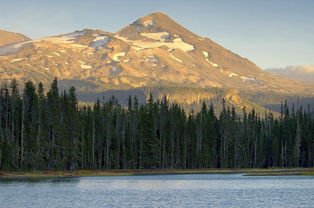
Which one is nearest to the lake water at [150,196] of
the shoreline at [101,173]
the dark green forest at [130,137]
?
the shoreline at [101,173]

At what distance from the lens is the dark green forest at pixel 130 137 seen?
426 ft

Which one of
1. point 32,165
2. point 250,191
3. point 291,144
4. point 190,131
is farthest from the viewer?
point 291,144

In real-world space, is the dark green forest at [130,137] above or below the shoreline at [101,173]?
above

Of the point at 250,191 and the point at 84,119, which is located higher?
the point at 84,119

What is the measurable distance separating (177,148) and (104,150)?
19.1 metres

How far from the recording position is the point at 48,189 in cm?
8706

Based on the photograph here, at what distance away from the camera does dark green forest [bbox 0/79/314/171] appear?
426ft

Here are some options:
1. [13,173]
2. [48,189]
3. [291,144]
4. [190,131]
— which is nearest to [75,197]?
[48,189]

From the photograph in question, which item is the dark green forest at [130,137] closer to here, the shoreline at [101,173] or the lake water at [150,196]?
the shoreline at [101,173]

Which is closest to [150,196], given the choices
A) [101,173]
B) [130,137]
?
[101,173]

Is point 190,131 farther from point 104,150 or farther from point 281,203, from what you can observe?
point 281,203

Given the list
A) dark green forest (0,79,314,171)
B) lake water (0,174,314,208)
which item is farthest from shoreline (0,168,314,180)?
lake water (0,174,314,208)

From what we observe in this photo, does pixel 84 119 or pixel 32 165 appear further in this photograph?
pixel 84 119

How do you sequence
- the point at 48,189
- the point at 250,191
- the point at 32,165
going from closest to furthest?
the point at 250,191, the point at 48,189, the point at 32,165
